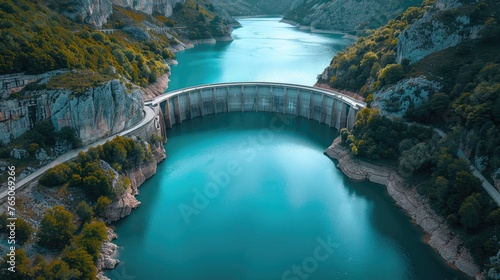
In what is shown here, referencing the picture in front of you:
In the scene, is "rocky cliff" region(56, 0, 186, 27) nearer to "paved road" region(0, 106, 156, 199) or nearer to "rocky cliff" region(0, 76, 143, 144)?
"paved road" region(0, 106, 156, 199)

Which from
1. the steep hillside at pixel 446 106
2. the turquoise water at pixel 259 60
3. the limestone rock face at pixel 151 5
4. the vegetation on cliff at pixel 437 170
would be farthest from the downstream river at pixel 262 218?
the limestone rock face at pixel 151 5

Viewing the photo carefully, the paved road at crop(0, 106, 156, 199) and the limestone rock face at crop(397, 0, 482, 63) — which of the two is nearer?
the paved road at crop(0, 106, 156, 199)

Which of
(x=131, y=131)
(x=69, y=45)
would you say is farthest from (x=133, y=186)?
(x=69, y=45)

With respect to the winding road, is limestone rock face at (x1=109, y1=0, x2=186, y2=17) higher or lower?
higher

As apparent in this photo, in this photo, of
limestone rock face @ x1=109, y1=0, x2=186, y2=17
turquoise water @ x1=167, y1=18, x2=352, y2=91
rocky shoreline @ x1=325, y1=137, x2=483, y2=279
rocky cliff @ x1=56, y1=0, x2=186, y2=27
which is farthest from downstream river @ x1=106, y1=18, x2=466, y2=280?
limestone rock face @ x1=109, y1=0, x2=186, y2=17

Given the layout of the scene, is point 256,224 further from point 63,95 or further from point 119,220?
point 63,95

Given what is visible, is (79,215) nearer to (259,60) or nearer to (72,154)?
(72,154)
